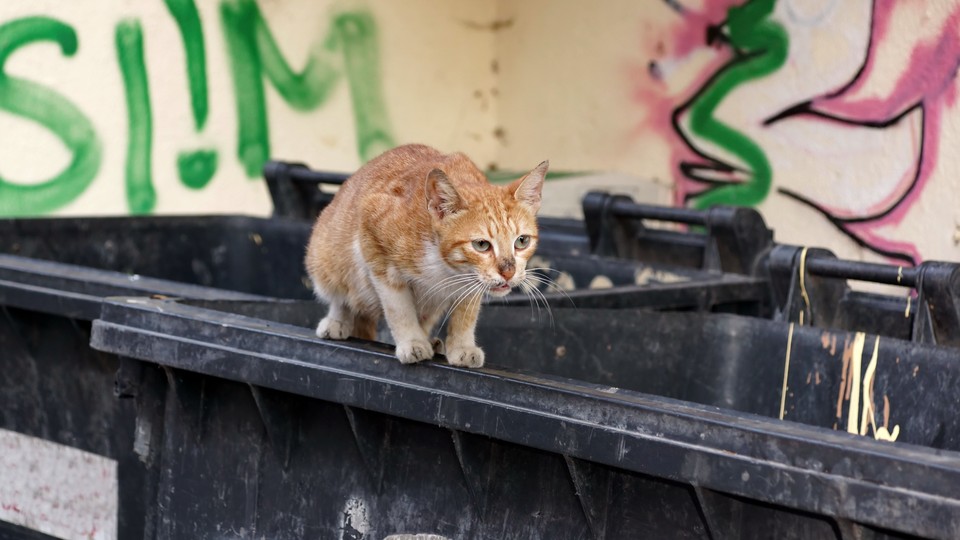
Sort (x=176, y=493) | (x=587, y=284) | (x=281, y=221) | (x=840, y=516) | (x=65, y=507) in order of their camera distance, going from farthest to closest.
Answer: (x=281, y=221), (x=587, y=284), (x=65, y=507), (x=176, y=493), (x=840, y=516)

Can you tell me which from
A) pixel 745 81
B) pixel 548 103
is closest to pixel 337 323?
pixel 745 81

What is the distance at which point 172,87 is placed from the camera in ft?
23.0

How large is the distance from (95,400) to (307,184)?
2.08 metres

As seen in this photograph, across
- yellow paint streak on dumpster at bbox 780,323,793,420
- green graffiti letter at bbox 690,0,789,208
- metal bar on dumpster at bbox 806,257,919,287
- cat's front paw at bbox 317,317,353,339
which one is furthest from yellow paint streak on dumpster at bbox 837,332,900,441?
green graffiti letter at bbox 690,0,789,208

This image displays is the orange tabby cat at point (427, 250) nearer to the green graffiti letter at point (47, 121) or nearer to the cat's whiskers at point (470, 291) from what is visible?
the cat's whiskers at point (470, 291)

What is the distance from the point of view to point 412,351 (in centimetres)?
236

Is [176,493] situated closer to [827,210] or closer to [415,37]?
[827,210]

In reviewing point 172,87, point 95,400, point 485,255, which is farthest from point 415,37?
point 485,255

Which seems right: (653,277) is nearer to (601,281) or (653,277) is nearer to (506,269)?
(601,281)

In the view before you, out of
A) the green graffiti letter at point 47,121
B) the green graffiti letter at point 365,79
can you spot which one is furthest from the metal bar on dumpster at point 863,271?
the green graffiti letter at point 365,79

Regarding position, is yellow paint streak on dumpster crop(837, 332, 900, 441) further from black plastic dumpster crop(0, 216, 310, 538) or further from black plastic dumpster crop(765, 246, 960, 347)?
black plastic dumpster crop(0, 216, 310, 538)

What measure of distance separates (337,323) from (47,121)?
14.4 feet

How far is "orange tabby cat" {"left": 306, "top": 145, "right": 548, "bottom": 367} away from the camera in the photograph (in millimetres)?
2469

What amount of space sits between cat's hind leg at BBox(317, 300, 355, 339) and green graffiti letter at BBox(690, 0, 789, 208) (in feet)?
15.5
